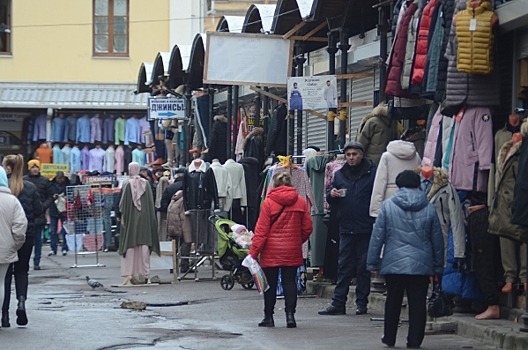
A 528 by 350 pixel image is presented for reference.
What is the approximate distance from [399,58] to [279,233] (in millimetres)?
2553

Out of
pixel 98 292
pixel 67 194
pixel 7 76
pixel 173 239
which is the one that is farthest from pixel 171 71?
pixel 7 76

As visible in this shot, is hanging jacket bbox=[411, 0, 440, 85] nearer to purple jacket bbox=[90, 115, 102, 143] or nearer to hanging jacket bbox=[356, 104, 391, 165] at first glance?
hanging jacket bbox=[356, 104, 391, 165]

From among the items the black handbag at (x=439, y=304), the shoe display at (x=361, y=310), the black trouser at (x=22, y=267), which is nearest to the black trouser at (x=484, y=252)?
the black handbag at (x=439, y=304)

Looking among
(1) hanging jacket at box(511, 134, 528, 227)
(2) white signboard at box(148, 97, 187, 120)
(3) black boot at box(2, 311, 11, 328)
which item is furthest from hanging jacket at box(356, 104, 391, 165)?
(2) white signboard at box(148, 97, 187, 120)

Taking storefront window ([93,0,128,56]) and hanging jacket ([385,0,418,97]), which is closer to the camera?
hanging jacket ([385,0,418,97])

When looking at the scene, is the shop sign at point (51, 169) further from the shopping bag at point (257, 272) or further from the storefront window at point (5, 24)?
the shopping bag at point (257, 272)

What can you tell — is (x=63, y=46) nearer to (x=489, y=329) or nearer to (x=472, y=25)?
(x=472, y=25)

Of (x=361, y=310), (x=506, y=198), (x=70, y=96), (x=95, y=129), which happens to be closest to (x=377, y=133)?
(x=361, y=310)

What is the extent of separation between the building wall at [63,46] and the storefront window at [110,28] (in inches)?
9.6

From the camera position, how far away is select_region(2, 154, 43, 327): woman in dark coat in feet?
48.5

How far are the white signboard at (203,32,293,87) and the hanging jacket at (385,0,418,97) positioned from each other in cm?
631

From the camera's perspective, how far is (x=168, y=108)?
102 feet

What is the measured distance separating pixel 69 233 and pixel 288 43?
9.55m

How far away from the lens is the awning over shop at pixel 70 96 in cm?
4356
